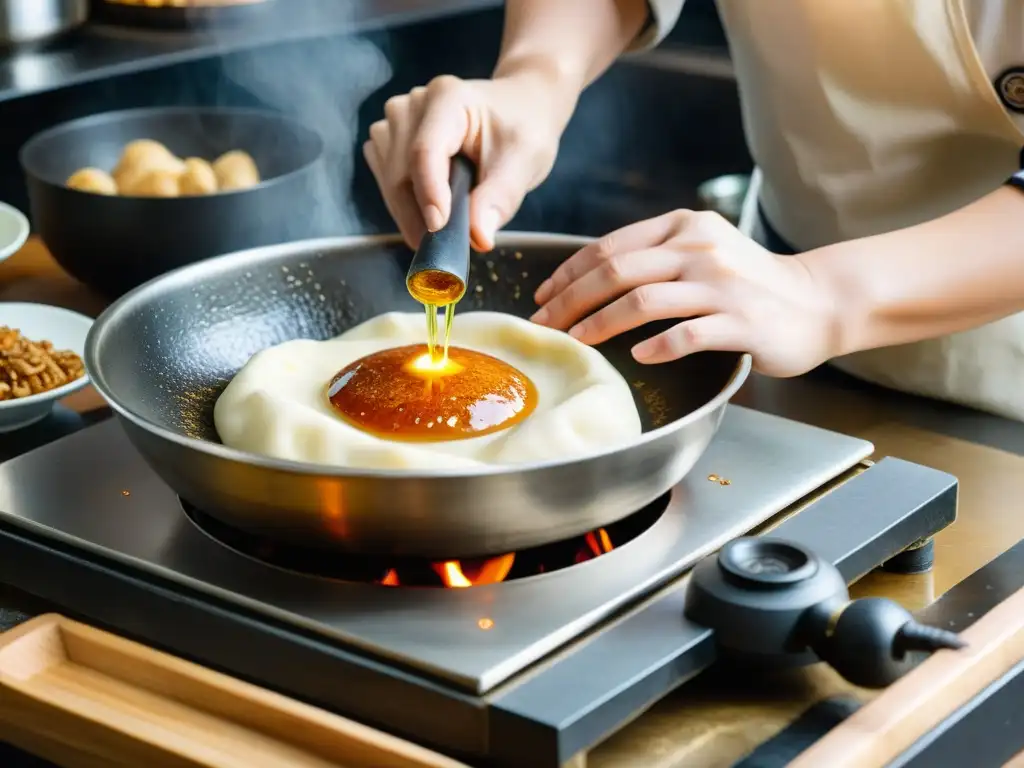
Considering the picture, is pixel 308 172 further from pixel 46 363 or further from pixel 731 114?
pixel 731 114

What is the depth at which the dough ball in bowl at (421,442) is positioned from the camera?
3.71ft

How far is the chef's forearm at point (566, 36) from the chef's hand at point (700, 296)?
0.49 meters

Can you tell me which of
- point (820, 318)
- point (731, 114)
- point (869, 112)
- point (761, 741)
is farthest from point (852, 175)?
point (731, 114)

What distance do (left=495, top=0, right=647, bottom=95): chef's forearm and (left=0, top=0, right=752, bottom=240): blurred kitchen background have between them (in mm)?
651

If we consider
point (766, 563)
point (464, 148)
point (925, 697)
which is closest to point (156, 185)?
point (464, 148)

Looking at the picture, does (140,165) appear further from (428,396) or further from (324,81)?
(324,81)

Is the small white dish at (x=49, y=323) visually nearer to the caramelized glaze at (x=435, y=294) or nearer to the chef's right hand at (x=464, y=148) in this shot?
the chef's right hand at (x=464, y=148)

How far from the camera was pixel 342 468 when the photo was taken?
37.7 inches

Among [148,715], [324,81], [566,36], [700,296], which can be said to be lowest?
[148,715]

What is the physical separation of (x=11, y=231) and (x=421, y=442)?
3.58 ft

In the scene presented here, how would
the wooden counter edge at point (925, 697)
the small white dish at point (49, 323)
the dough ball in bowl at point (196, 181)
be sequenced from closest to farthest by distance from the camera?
the wooden counter edge at point (925, 697) → the small white dish at point (49, 323) → the dough ball in bowl at point (196, 181)

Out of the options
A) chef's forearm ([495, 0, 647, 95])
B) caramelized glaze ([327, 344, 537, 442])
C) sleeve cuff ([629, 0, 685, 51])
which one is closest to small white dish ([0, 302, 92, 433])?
caramelized glaze ([327, 344, 537, 442])

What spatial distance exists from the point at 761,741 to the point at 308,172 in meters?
1.20

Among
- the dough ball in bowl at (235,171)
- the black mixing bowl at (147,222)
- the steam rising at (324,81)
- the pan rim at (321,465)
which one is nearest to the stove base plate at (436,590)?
the pan rim at (321,465)
